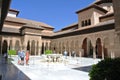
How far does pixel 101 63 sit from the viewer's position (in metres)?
4.16

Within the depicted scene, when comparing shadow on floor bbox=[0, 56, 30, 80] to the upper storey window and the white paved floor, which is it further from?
the upper storey window

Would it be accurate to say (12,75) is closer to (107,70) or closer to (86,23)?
(107,70)

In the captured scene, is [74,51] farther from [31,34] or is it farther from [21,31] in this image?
[21,31]

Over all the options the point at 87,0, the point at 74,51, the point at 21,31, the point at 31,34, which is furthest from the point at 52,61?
the point at 87,0

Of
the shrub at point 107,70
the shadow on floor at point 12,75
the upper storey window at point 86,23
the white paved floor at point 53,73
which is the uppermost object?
the upper storey window at point 86,23

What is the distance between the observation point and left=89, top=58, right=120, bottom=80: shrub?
377 cm

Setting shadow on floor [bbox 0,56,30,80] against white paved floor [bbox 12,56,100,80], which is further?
white paved floor [bbox 12,56,100,80]

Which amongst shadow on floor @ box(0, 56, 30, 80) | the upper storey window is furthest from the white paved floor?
the upper storey window

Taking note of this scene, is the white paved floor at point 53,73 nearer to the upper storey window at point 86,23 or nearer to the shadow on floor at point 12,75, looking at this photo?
the shadow on floor at point 12,75

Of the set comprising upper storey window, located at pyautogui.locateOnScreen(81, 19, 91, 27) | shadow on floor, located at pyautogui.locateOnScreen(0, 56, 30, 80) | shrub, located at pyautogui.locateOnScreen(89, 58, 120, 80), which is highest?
upper storey window, located at pyautogui.locateOnScreen(81, 19, 91, 27)

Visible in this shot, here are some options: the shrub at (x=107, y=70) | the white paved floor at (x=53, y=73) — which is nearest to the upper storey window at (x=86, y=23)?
the white paved floor at (x=53, y=73)

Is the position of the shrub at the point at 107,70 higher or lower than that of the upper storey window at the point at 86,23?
lower

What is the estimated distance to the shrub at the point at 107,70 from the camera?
12.4 ft

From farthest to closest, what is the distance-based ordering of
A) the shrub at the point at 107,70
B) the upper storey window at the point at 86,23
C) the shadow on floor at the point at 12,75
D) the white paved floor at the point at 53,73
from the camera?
the upper storey window at the point at 86,23 < the white paved floor at the point at 53,73 < the shadow on floor at the point at 12,75 < the shrub at the point at 107,70
